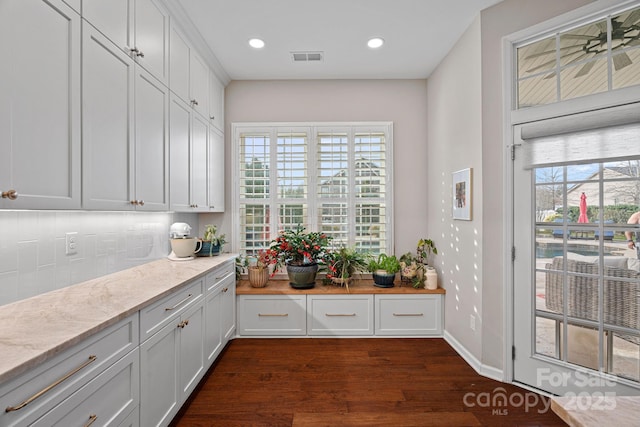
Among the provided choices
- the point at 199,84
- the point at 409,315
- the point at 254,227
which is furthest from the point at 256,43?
the point at 409,315

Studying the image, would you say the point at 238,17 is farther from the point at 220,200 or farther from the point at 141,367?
the point at 141,367

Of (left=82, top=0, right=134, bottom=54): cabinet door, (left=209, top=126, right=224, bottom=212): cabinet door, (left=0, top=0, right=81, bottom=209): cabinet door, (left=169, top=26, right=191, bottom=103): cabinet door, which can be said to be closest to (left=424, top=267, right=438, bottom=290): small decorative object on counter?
(left=209, top=126, right=224, bottom=212): cabinet door

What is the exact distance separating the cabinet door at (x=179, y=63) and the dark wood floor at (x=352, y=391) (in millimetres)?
2317

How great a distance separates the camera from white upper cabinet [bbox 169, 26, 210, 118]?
2336 mm

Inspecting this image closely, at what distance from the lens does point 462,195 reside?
2.68 metres

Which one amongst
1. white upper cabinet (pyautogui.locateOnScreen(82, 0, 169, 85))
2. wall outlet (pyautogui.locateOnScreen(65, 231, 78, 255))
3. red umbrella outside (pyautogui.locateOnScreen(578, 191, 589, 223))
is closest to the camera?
white upper cabinet (pyautogui.locateOnScreen(82, 0, 169, 85))

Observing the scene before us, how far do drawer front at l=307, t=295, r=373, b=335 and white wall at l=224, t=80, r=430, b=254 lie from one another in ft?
2.76

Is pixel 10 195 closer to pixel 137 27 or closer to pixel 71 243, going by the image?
pixel 71 243

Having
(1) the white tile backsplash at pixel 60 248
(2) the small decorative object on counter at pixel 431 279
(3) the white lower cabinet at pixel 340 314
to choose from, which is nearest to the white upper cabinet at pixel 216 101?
(1) the white tile backsplash at pixel 60 248

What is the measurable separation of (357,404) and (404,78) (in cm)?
332

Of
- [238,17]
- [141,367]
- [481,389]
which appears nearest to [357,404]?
[481,389]

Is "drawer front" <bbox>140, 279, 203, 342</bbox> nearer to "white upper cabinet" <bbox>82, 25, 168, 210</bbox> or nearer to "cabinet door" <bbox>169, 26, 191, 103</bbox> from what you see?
"white upper cabinet" <bbox>82, 25, 168, 210</bbox>

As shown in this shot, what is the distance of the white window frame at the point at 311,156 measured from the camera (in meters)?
3.54

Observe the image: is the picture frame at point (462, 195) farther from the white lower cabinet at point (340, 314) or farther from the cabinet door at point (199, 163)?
the cabinet door at point (199, 163)
